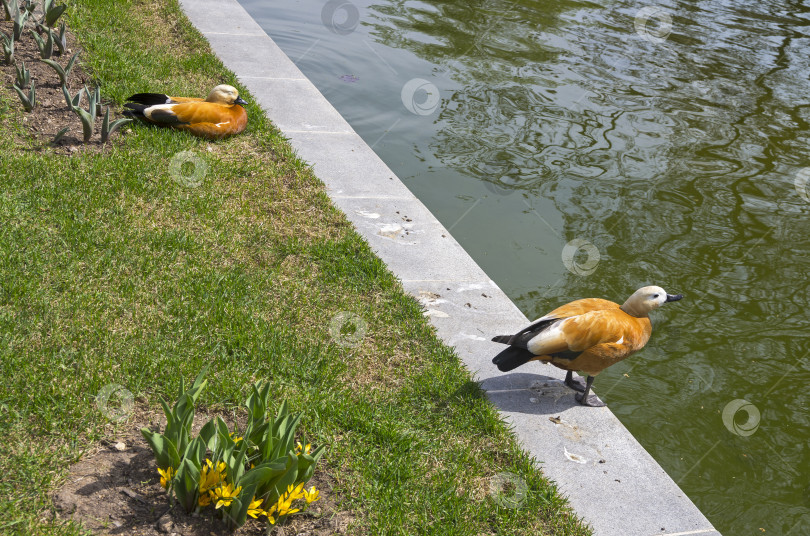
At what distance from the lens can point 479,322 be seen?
468 cm

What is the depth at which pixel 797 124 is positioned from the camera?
9.48 metres

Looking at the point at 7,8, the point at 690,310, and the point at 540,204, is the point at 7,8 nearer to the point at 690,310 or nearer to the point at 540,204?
the point at 540,204

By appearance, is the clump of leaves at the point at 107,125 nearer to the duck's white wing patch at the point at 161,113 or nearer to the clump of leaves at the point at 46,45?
the duck's white wing patch at the point at 161,113

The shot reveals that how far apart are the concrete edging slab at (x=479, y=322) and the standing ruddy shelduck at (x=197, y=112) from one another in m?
0.65

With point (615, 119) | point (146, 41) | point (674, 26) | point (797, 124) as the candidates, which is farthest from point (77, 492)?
point (674, 26)

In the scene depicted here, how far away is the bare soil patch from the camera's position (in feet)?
9.19

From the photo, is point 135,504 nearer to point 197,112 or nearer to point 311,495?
point 311,495

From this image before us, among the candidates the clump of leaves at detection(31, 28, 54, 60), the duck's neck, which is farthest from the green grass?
the duck's neck

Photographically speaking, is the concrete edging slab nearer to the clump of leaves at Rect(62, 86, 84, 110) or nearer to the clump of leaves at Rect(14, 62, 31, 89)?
the clump of leaves at Rect(62, 86, 84, 110)

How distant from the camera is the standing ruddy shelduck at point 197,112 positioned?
20.4 feet

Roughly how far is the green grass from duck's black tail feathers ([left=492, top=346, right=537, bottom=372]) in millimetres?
276

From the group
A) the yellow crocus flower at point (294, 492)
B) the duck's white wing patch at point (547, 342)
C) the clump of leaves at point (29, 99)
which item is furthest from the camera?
the clump of leaves at point (29, 99)

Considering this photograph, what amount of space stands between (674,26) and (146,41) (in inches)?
394

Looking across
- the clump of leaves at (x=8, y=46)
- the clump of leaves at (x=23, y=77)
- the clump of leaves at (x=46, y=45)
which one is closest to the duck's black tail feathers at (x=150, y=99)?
the clump of leaves at (x=23, y=77)
